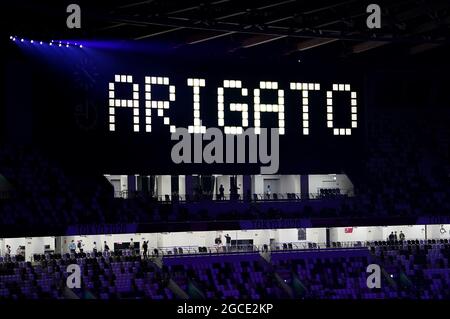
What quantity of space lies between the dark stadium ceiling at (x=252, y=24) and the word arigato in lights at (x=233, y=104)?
1921mm

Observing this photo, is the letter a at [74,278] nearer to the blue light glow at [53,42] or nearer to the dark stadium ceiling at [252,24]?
the dark stadium ceiling at [252,24]

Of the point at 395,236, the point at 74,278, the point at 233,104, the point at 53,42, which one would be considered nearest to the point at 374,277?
the point at 395,236

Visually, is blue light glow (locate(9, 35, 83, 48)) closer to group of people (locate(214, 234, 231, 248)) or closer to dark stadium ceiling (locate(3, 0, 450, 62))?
dark stadium ceiling (locate(3, 0, 450, 62))

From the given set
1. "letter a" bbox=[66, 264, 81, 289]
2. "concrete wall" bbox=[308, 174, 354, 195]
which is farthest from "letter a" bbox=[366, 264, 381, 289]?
"letter a" bbox=[66, 264, 81, 289]

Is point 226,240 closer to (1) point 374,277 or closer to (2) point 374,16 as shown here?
(1) point 374,277

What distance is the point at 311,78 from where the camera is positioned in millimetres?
41250

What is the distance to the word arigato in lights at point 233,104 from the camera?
3819cm

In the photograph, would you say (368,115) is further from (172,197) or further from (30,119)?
(30,119)

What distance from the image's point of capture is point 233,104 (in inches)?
1577

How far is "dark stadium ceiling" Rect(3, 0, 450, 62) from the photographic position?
116 feet

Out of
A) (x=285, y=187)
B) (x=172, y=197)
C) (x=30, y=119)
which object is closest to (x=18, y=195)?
(x=30, y=119)

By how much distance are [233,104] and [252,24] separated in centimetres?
400

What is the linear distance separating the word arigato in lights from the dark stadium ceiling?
6.30ft

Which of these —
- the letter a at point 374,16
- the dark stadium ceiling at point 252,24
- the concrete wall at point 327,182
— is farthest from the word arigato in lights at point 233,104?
the letter a at point 374,16
